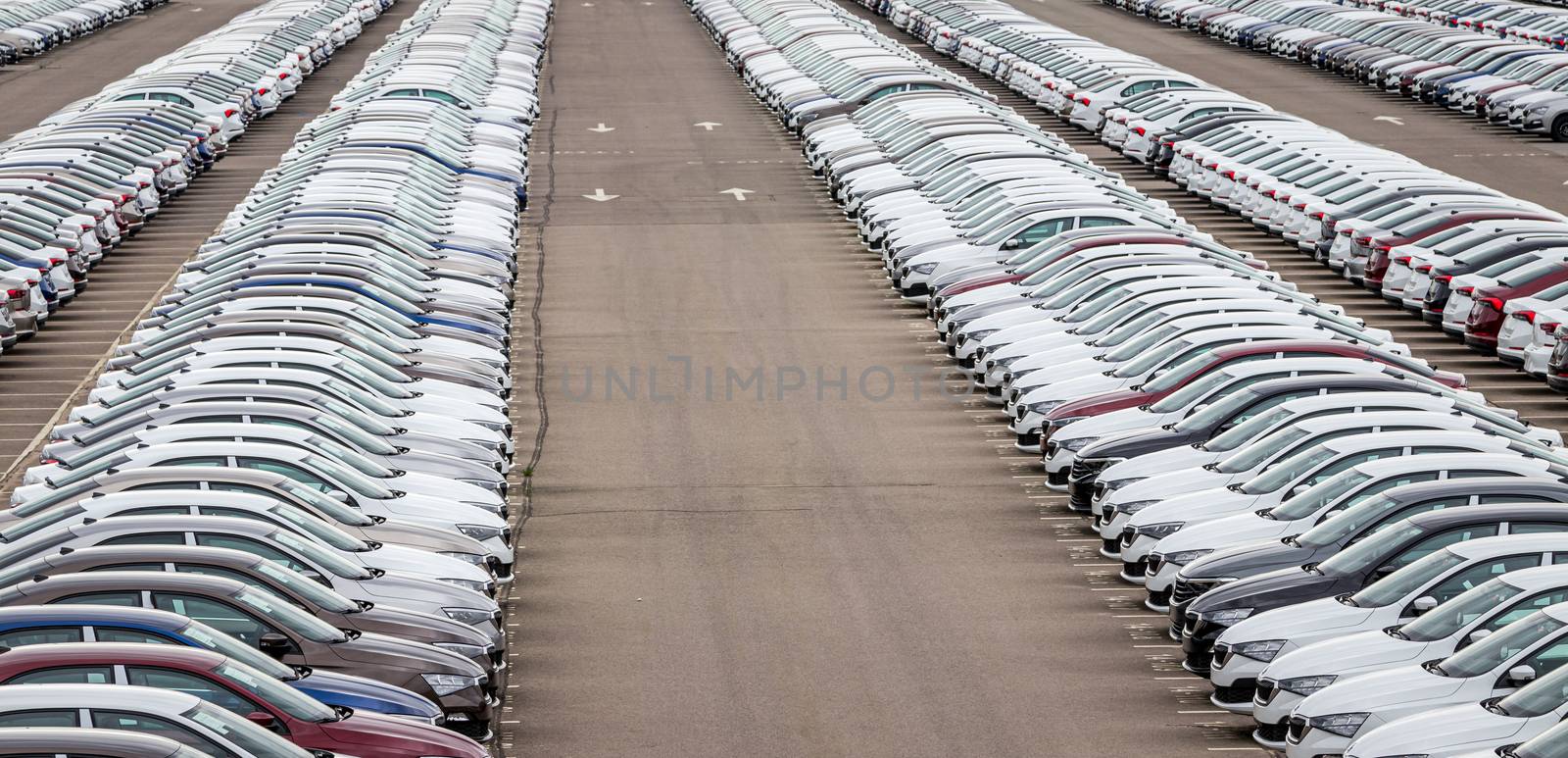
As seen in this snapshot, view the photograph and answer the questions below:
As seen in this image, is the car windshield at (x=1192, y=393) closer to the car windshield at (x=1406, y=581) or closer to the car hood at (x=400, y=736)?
the car windshield at (x=1406, y=581)

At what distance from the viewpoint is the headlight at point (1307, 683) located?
1383 cm

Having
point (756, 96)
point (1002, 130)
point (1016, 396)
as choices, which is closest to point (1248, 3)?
point (756, 96)

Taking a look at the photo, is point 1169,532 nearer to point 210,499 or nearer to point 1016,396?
point 1016,396

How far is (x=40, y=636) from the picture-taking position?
41.6ft

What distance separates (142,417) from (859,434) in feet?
25.7

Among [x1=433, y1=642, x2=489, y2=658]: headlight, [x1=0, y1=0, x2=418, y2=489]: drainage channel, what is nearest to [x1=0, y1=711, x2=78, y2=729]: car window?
[x1=433, y1=642, x2=489, y2=658]: headlight

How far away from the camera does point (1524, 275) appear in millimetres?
26172

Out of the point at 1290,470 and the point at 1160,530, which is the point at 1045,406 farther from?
the point at 1290,470

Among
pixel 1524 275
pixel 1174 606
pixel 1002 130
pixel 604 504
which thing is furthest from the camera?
pixel 1002 130

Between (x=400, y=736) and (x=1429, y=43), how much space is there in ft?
167

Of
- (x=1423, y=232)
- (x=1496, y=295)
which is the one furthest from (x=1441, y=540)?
(x=1423, y=232)

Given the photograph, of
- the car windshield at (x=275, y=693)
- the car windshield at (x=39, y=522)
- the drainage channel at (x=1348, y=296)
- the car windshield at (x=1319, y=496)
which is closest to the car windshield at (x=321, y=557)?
the car windshield at (x=39, y=522)

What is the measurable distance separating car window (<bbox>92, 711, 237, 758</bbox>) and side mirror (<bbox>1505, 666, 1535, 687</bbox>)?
7.95 meters

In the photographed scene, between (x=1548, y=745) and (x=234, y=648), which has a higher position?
(x=1548, y=745)
